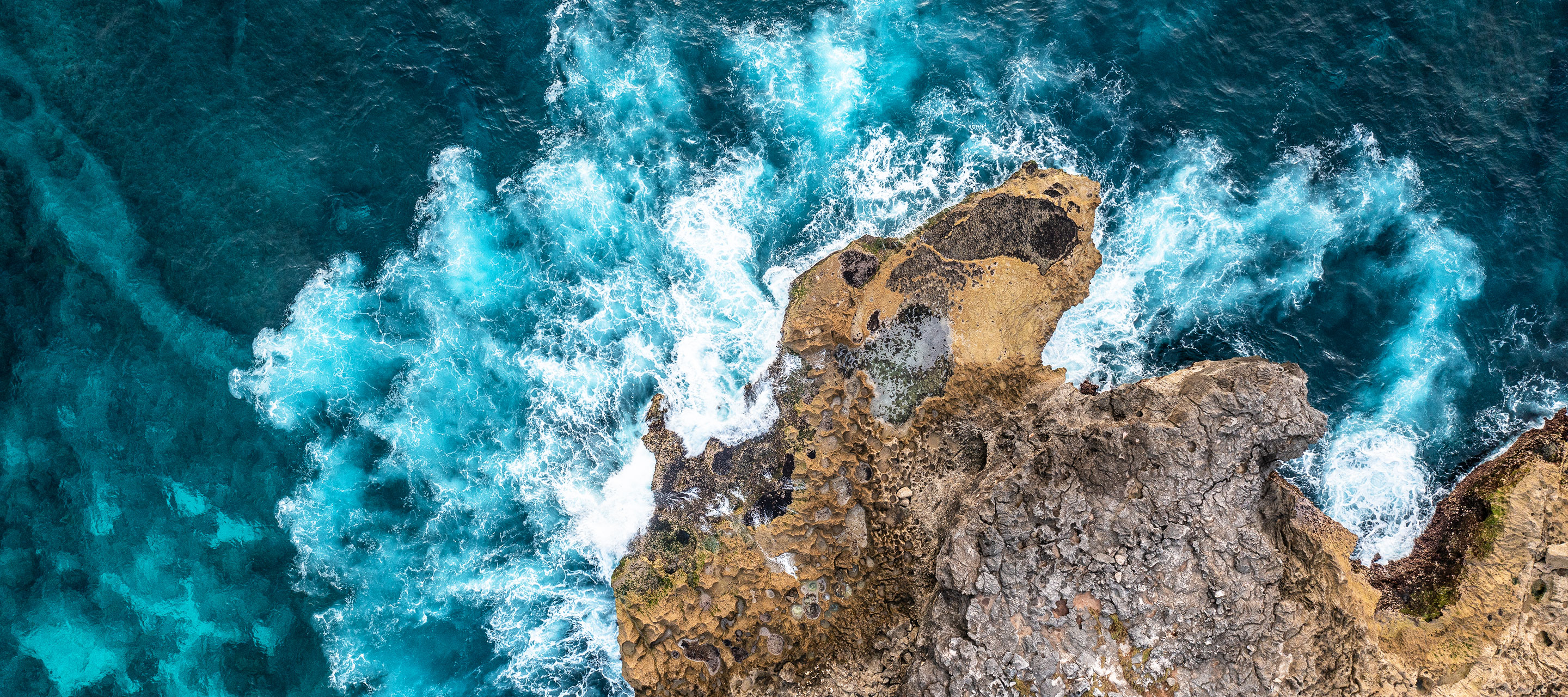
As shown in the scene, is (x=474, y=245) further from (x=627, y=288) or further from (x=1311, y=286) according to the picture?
(x=1311, y=286)

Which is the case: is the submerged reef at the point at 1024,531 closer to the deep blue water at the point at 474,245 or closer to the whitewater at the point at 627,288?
the whitewater at the point at 627,288

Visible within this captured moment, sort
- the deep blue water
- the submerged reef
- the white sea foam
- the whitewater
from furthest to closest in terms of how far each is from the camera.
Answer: the deep blue water
the whitewater
the white sea foam
the submerged reef

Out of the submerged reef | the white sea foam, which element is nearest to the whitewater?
the white sea foam

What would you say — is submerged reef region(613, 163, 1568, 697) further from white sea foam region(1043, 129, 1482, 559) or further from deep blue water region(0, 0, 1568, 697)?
deep blue water region(0, 0, 1568, 697)

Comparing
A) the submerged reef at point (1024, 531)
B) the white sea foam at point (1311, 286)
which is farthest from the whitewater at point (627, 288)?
the submerged reef at point (1024, 531)

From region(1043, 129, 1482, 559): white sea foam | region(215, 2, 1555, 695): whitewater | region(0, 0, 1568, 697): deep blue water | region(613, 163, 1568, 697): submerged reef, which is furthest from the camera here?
region(0, 0, 1568, 697): deep blue water
